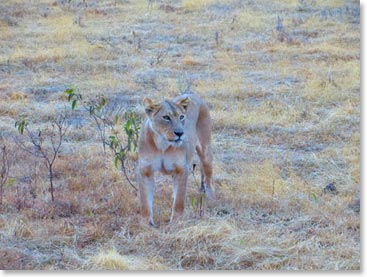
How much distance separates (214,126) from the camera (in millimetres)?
8820

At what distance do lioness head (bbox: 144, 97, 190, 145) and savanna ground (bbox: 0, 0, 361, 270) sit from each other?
592 mm

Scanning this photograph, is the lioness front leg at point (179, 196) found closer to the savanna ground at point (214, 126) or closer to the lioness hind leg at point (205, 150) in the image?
the savanna ground at point (214, 126)

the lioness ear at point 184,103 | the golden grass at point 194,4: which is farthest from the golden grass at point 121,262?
the golden grass at point 194,4

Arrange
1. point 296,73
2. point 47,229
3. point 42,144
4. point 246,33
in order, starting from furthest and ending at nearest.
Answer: point 246,33, point 296,73, point 42,144, point 47,229

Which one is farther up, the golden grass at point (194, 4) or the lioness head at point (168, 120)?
the lioness head at point (168, 120)

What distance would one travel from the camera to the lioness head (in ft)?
18.7

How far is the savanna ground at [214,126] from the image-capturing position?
17.8ft

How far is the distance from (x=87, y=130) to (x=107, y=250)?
3.36 meters

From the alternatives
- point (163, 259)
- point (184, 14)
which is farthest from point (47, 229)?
point (184, 14)

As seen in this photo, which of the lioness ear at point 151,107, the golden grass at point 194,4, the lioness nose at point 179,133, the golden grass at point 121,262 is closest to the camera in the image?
the golden grass at point 121,262

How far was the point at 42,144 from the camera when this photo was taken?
8055 millimetres

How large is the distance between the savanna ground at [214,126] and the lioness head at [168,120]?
1.94ft

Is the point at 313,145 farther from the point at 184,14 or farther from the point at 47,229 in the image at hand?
the point at 184,14

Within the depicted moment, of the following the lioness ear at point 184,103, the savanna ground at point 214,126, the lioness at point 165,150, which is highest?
the lioness ear at point 184,103
